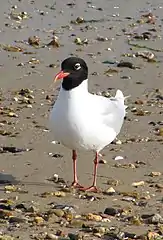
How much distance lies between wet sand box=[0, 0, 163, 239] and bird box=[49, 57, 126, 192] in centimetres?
43

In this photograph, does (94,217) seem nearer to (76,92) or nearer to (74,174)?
(74,174)

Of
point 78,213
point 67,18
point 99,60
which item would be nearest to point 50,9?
point 67,18

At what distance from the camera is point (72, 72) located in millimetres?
7758

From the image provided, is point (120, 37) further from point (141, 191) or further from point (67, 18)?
point (141, 191)

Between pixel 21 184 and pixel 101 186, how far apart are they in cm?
76

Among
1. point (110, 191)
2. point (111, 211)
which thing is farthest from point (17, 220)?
point (110, 191)

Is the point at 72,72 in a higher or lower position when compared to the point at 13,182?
higher

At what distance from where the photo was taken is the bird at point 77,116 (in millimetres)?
7625

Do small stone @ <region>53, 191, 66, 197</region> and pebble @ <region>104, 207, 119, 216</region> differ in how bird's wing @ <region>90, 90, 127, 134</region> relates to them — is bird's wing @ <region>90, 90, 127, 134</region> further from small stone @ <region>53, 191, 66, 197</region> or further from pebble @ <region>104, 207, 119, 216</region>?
pebble @ <region>104, 207, 119, 216</region>

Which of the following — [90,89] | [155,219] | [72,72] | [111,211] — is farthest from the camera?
[90,89]

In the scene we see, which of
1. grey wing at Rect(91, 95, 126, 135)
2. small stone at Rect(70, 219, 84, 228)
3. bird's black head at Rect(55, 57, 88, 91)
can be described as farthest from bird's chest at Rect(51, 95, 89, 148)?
small stone at Rect(70, 219, 84, 228)

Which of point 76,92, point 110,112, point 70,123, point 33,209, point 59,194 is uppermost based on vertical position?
point 76,92

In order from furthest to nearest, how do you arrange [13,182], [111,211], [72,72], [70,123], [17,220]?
[13,182] < [72,72] < [70,123] < [111,211] < [17,220]

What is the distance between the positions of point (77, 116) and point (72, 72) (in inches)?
16.6
